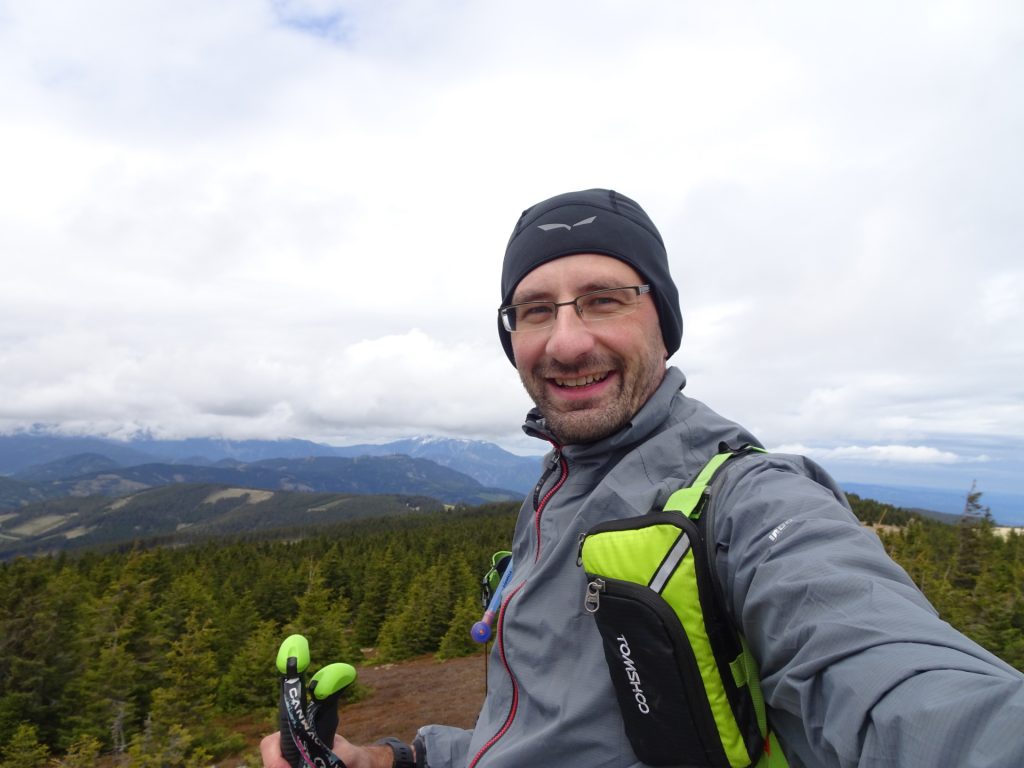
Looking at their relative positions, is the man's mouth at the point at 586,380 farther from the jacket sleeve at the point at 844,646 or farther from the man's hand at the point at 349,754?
the man's hand at the point at 349,754

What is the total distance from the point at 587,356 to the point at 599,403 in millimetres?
223

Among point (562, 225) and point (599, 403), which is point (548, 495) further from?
point (562, 225)

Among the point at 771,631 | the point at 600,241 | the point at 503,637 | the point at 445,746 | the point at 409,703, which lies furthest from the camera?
the point at 409,703

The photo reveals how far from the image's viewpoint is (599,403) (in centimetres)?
232

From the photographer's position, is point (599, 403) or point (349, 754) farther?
point (349, 754)

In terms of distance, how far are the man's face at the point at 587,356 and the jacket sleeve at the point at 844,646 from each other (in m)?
0.64

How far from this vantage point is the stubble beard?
90.4 inches

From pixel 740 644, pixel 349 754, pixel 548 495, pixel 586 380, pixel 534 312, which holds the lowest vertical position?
pixel 349 754

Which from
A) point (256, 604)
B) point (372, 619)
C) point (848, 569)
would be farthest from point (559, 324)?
point (256, 604)

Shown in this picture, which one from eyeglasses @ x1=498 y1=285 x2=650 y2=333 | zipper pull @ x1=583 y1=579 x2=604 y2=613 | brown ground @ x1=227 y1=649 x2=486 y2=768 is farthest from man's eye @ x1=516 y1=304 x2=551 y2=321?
brown ground @ x1=227 y1=649 x2=486 y2=768

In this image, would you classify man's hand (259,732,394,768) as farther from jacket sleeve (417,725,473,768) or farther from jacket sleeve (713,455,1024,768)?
jacket sleeve (713,455,1024,768)

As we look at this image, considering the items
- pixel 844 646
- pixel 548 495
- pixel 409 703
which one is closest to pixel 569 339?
pixel 548 495

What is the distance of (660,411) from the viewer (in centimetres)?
225

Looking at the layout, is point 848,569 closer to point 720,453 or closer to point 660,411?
point 720,453
